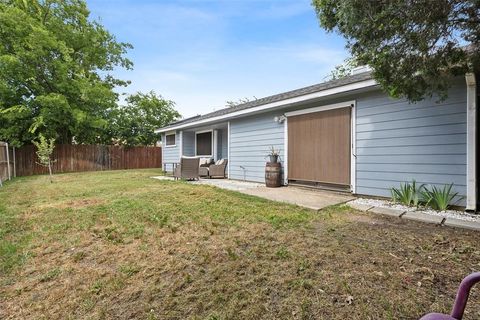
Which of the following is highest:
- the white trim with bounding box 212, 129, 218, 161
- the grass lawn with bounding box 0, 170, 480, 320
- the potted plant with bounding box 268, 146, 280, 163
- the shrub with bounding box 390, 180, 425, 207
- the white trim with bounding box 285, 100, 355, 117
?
the white trim with bounding box 285, 100, 355, 117

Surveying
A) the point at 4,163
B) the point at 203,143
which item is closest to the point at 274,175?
the point at 203,143

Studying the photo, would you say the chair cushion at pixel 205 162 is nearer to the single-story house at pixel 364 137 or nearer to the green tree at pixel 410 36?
the single-story house at pixel 364 137

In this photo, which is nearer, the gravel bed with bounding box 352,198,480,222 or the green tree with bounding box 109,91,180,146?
the gravel bed with bounding box 352,198,480,222

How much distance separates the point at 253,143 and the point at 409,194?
4.79 m

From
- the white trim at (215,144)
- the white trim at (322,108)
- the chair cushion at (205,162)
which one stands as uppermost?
the white trim at (322,108)

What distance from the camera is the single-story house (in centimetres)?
428

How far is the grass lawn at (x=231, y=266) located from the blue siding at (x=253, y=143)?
401 centimetres

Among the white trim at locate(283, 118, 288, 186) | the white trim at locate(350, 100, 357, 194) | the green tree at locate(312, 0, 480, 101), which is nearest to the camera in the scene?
the green tree at locate(312, 0, 480, 101)

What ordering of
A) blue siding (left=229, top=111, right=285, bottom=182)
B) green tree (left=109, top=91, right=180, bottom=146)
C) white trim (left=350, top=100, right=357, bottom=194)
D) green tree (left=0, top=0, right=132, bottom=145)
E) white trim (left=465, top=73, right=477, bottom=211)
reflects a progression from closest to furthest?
white trim (left=465, top=73, right=477, bottom=211) → white trim (left=350, top=100, right=357, bottom=194) → blue siding (left=229, top=111, right=285, bottom=182) → green tree (left=0, top=0, right=132, bottom=145) → green tree (left=109, top=91, right=180, bottom=146)

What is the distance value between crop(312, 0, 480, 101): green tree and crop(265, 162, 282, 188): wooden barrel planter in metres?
3.81

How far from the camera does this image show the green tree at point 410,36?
2949mm

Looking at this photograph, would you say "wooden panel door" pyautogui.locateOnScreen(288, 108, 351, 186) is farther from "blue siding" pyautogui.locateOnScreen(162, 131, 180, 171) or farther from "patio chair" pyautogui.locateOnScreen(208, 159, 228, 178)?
"blue siding" pyautogui.locateOnScreen(162, 131, 180, 171)

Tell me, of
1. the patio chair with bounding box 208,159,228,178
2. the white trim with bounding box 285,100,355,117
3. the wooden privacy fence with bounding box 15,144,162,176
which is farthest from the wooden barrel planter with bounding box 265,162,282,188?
the wooden privacy fence with bounding box 15,144,162,176

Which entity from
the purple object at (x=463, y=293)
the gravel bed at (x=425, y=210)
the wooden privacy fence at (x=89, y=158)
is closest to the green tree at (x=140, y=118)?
the wooden privacy fence at (x=89, y=158)
